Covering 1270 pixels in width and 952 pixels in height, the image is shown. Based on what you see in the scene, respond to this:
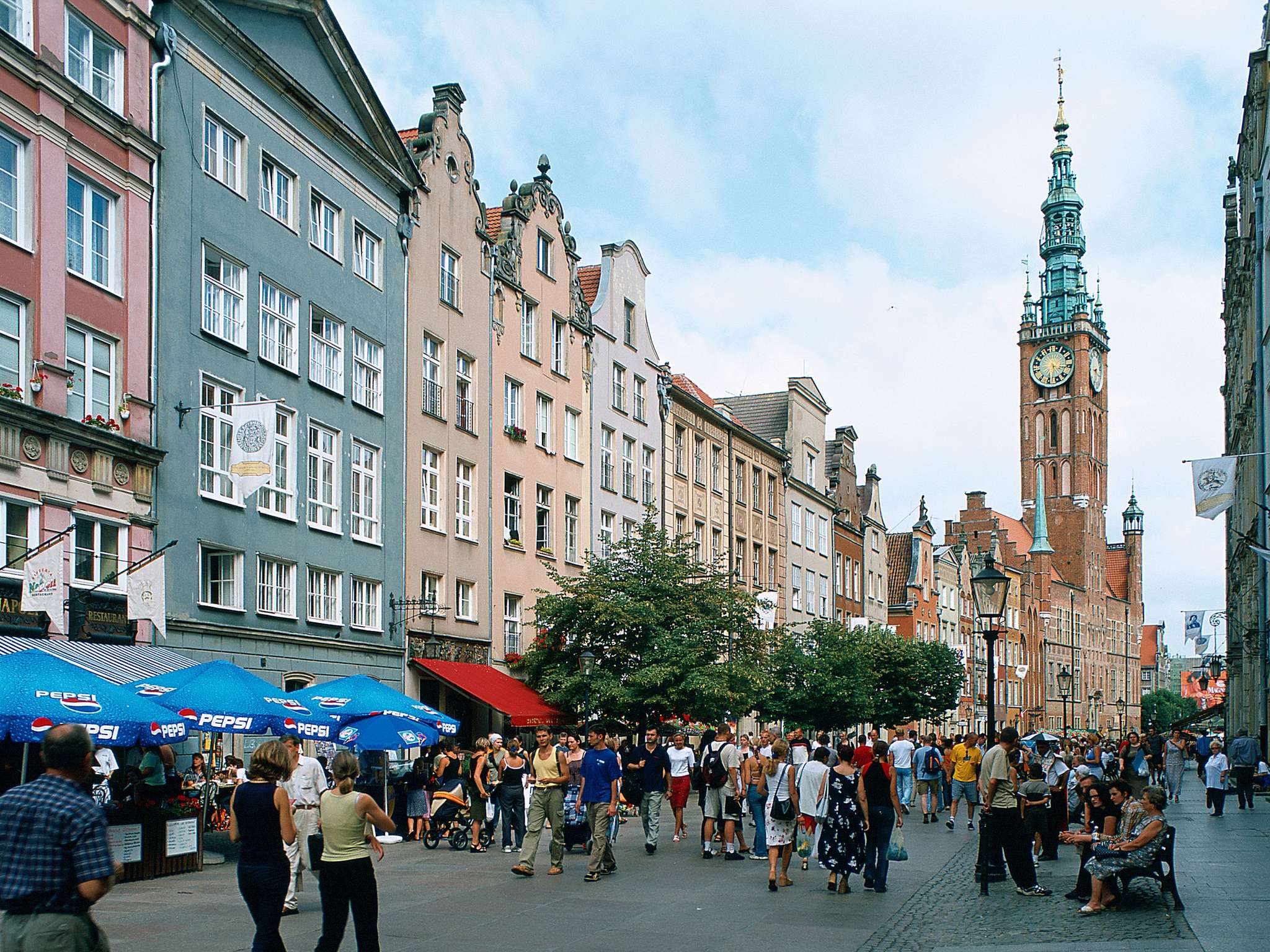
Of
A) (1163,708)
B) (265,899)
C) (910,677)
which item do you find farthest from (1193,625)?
(1163,708)

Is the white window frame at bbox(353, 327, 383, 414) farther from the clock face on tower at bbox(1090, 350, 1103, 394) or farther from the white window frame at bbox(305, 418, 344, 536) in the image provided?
the clock face on tower at bbox(1090, 350, 1103, 394)

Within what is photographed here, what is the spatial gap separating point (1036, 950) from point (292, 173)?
22.4m

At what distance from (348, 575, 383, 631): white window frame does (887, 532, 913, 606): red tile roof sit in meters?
51.1

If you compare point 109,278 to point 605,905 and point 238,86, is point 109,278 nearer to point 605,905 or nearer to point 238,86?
point 238,86

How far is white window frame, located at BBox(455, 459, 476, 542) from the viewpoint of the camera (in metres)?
35.3

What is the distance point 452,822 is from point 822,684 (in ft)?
85.7

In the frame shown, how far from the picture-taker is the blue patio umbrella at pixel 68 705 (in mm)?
15266

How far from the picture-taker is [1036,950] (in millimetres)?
12125

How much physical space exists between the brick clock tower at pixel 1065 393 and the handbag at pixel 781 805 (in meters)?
128

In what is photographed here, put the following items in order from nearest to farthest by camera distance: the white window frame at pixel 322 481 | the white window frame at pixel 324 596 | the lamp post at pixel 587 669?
the white window frame at pixel 324 596 → the white window frame at pixel 322 481 → the lamp post at pixel 587 669

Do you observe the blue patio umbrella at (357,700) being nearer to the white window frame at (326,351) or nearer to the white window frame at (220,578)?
the white window frame at (220,578)

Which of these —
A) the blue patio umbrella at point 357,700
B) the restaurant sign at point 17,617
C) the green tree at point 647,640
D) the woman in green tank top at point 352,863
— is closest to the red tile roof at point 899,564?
the green tree at point 647,640

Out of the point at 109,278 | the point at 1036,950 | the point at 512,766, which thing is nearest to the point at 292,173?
the point at 109,278

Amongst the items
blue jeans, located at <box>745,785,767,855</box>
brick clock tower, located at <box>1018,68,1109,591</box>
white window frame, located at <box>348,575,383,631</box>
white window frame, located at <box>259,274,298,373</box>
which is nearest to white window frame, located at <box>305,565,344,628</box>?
white window frame, located at <box>348,575,383,631</box>
